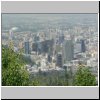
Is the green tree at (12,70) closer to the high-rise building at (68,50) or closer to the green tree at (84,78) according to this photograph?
the high-rise building at (68,50)

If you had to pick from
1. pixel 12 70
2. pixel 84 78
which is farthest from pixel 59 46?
pixel 12 70

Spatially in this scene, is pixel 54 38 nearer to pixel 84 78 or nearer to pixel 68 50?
pixel 68 50

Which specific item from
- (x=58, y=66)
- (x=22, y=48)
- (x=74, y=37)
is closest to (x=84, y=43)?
(x=74, y=37)

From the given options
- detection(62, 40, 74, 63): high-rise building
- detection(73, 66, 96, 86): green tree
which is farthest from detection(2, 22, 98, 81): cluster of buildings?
detection(73, 66, 96, 86): green tree

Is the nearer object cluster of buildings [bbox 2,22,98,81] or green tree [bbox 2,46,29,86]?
cluster of buildings [bbox 2,22,98,81]

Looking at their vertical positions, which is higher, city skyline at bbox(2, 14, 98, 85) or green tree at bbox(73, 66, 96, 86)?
city skyline at bbox(2, 14, 98, 85)

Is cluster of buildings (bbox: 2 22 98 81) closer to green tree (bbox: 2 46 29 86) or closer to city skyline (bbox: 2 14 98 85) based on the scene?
city skyline (bbox: 2 14 98 85)
